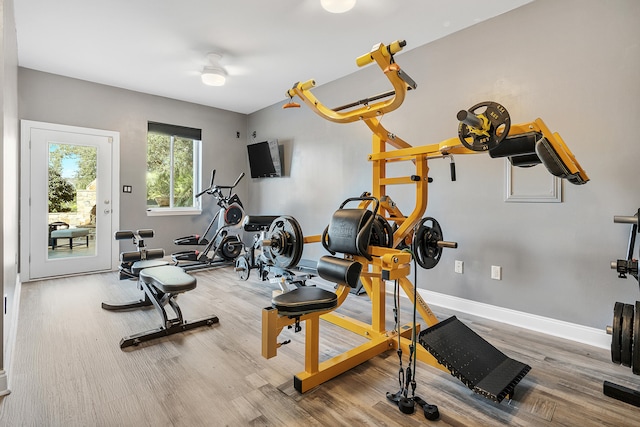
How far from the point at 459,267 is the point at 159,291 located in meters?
2.77

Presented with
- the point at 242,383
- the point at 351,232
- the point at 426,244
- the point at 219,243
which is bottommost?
the point at 242,383

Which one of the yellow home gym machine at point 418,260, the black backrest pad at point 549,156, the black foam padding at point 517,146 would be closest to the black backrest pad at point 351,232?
the yellow home gym machine at point 418,260

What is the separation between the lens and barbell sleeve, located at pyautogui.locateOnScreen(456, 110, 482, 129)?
1.59 m

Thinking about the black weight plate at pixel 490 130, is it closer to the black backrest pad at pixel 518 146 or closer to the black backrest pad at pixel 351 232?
the black backrest pad at pixel 518 146

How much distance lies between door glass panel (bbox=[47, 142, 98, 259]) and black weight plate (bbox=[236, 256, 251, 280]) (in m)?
2.15

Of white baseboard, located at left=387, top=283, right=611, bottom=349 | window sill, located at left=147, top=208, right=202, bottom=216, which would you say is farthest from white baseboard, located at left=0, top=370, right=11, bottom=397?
window sill, located at left=147, top=208, right=202, bottom=216

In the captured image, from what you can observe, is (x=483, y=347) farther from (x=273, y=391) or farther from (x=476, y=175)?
(x=476, y=175)

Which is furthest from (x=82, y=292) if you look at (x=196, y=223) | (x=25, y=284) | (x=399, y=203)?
(x=399, y=203)

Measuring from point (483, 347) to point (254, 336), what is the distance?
5.42 ft

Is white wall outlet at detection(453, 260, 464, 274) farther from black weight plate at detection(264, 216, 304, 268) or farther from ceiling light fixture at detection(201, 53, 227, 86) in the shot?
ceiling light fixture at detection(201, 53, 227, 86)

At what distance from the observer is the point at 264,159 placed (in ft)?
18.9

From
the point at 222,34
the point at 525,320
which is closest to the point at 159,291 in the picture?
the point at 222,34

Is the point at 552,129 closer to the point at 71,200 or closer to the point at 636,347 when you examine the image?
the point at 636,347

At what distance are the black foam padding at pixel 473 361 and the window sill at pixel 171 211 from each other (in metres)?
4.73
